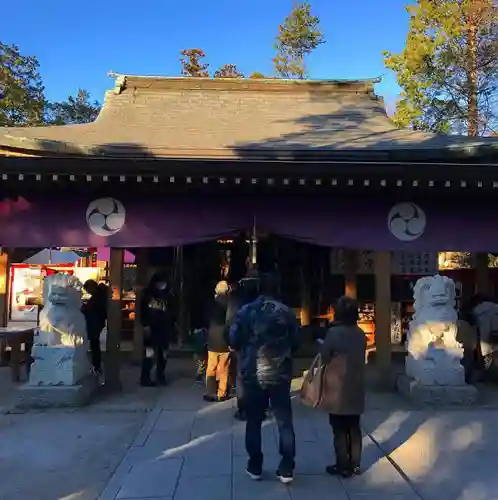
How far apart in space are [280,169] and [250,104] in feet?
21.6

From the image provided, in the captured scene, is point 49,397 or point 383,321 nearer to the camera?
point 49,397

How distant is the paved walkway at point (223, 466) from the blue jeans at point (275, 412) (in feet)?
1.01

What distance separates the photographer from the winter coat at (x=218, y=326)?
23.9 feet

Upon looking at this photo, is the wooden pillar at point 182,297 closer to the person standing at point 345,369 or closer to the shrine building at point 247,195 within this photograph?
the shrine building at point 247,195

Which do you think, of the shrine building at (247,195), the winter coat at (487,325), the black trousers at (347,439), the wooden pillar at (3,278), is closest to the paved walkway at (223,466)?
the black trousers at (347,439)

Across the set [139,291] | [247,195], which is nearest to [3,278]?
[139,291]

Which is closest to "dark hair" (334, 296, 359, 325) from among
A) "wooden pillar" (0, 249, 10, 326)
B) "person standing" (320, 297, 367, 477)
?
Answer: "person standing" (320, 297, 367, 477)

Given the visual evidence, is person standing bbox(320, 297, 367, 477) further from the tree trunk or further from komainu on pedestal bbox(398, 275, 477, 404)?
the tree trunk

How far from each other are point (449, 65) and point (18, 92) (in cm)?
1878

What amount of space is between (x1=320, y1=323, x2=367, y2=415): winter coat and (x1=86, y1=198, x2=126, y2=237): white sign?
4.95m

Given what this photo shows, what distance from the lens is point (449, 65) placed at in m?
20.0

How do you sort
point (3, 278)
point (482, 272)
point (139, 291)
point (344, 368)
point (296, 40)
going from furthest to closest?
point (296, 40) → point (482, 272) → point (139, 291) → point (3, 278) → point (344, 368)

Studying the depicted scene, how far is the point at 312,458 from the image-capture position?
5.13 metres

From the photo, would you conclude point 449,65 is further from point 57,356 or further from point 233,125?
point 57,356
